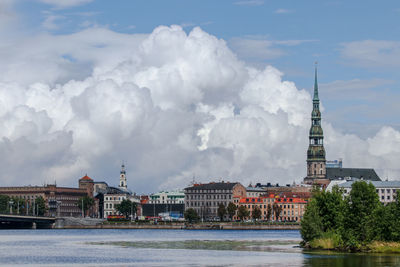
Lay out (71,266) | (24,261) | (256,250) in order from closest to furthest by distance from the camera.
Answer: (71,266), (24,261), (256,250)

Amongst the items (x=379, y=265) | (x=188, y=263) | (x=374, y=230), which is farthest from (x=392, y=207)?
(x=188, y=263)

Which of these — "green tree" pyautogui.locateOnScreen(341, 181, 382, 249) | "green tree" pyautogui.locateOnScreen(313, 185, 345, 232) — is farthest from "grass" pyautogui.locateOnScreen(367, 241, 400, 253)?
"green tree" pyautogui.locateOnScreen(313, 185, 345, 232)

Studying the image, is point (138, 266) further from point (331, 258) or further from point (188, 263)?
point (331, 258)

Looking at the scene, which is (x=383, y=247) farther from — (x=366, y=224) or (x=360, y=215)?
(x=360, y=215)

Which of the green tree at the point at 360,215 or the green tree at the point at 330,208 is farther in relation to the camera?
the green tree at the point at 330,208

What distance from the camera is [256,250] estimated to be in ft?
350

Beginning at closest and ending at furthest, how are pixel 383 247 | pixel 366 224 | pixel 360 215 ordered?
pixel 366 224 < pixel 360 215 < pixel 383 247

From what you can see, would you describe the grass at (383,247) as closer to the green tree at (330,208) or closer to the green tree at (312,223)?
the green tree at (330,208)

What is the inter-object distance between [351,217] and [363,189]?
3336 mm

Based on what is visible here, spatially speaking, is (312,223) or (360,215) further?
(312,223)

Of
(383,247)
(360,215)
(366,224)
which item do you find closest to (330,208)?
(360,215)

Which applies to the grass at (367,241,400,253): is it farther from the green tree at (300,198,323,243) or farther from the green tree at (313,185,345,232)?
the green tree at (300,198,323,243)

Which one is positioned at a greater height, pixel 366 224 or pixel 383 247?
pixel 366 224

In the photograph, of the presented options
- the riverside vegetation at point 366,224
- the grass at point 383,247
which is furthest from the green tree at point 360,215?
the grass at point 383,247
